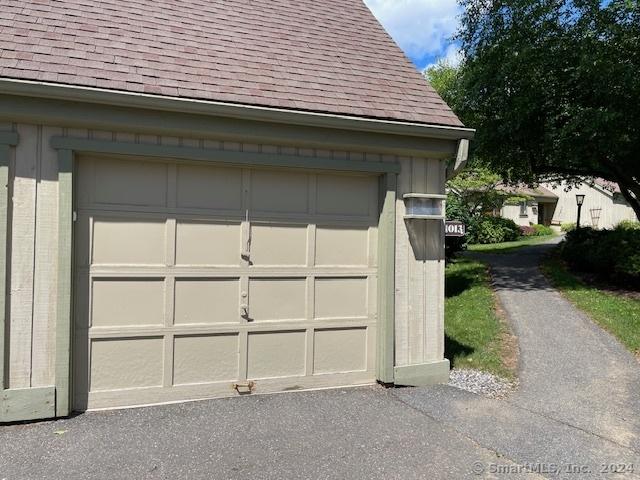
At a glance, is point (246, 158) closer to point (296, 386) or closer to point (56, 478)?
point (296, 386)

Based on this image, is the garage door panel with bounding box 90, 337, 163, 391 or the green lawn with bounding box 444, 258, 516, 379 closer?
the garage door panel with bounding box 90, 337, 163, 391

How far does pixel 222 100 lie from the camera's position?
483cm

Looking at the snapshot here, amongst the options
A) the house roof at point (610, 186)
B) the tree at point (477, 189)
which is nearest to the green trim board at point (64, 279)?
Result: the tree at point (477, 189)

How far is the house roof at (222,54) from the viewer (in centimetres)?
463

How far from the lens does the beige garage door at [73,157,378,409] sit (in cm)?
470

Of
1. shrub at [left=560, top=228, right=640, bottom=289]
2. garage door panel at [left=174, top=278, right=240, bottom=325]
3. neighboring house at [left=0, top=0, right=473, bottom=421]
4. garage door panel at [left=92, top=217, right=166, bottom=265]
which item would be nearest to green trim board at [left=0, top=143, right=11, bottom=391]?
neighboring house at [left=0, top=0, right=473, bottom=421]

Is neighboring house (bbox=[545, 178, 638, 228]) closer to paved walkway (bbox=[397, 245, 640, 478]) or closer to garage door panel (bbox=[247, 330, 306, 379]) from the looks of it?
paved walkway (bbox=[397, 245, 640, 478])

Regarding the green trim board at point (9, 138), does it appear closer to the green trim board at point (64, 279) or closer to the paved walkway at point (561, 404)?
the green trim board at point (64, 279)

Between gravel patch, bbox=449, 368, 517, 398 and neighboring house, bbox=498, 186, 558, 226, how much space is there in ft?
89.1

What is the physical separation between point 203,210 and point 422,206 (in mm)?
2349

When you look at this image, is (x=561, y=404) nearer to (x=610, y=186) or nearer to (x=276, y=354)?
(x=276, y=354)

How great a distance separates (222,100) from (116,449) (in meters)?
3.13

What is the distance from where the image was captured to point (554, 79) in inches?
408

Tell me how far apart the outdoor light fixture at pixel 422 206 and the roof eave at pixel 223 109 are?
2.15 ft
